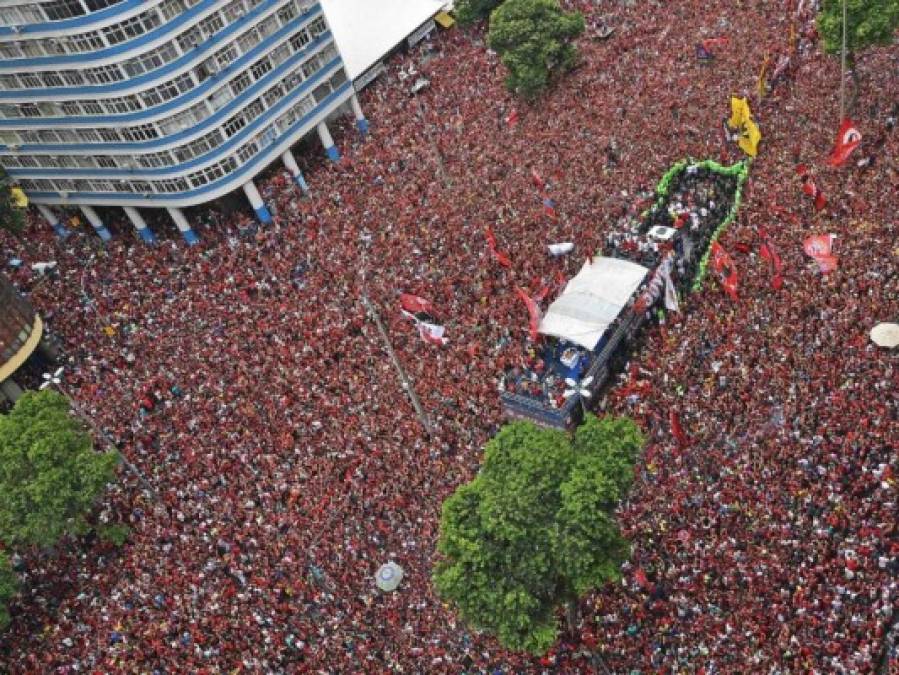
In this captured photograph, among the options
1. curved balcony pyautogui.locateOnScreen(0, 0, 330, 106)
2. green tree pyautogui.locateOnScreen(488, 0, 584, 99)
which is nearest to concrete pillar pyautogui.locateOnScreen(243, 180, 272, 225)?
curved balcony pyautogui.locateOnScreen(0, 0, 330, 106)

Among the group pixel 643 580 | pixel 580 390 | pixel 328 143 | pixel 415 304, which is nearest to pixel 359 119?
pixel 328 143

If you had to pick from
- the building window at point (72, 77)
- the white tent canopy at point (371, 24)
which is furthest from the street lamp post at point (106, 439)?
the white tent canopy at point (371, 24)

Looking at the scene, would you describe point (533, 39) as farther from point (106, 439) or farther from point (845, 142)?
point (106, 439)

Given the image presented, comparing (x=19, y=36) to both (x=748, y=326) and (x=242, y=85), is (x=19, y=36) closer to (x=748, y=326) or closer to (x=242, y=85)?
(x=242, y=85)

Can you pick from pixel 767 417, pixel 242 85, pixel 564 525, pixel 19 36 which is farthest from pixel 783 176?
pixel 19 36

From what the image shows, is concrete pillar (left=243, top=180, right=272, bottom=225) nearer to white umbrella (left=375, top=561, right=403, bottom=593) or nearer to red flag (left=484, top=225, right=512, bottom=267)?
red flag (left=484, top=225, right=512, bottom=267)

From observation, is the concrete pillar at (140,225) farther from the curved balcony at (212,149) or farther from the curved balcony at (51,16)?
the curved balcony at (51,16)
